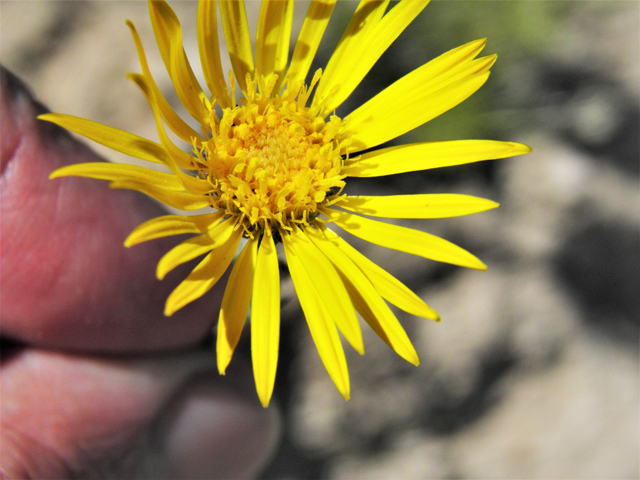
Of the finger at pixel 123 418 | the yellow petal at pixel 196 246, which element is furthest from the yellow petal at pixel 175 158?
the finger at pixel 123 418

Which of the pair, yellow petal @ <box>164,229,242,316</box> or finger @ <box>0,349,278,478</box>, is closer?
yellow petal @ <box>164,229,242,316</box>

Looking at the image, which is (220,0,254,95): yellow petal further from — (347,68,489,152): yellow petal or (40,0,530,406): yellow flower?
(347,68,489,152): yellow petal

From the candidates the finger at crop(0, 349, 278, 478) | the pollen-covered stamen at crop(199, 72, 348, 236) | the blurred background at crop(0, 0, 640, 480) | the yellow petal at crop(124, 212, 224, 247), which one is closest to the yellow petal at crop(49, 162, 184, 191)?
the yellow petal at crop(124, 212, 224, 247)

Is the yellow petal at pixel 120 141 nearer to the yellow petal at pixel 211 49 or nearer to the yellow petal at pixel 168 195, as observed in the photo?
the yellow petal at pixel 168 195

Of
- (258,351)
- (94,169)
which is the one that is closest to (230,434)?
(258,351)

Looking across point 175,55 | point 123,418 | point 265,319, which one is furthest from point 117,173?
point 123,418
